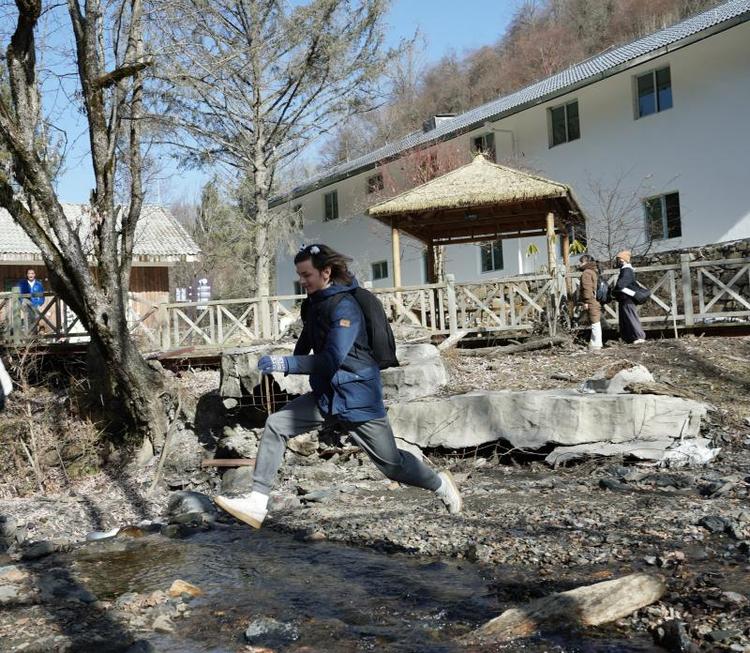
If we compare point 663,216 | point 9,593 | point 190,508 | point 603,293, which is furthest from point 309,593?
point 663,216

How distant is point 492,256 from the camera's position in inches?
956

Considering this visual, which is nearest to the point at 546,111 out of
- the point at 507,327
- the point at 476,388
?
the point at 507,327

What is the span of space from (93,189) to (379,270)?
18.9 meters

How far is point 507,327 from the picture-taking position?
1370 cm

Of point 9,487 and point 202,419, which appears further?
point 202,419

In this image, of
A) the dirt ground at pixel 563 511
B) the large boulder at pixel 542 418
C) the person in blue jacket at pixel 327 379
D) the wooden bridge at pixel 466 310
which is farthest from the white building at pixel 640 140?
the person in blue jacket at pixel 327 379

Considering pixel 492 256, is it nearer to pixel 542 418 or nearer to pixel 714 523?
pixel 542 418

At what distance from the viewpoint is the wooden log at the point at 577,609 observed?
11.2 feet

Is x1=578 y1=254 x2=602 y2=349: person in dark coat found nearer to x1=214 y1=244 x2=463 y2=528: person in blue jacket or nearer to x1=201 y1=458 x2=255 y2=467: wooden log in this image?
x1=201 y1=458 x2=255 y2=467: wooden log

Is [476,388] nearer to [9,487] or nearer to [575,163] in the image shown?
[9,487]

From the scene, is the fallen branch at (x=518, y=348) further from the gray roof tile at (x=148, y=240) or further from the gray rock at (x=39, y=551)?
the gray roof tile at (x=148, y=240)

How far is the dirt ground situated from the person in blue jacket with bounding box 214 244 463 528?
112 centimetres

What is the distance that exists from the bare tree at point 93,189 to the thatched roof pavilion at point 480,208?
5.72 metres

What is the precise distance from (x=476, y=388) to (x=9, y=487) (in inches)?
253
